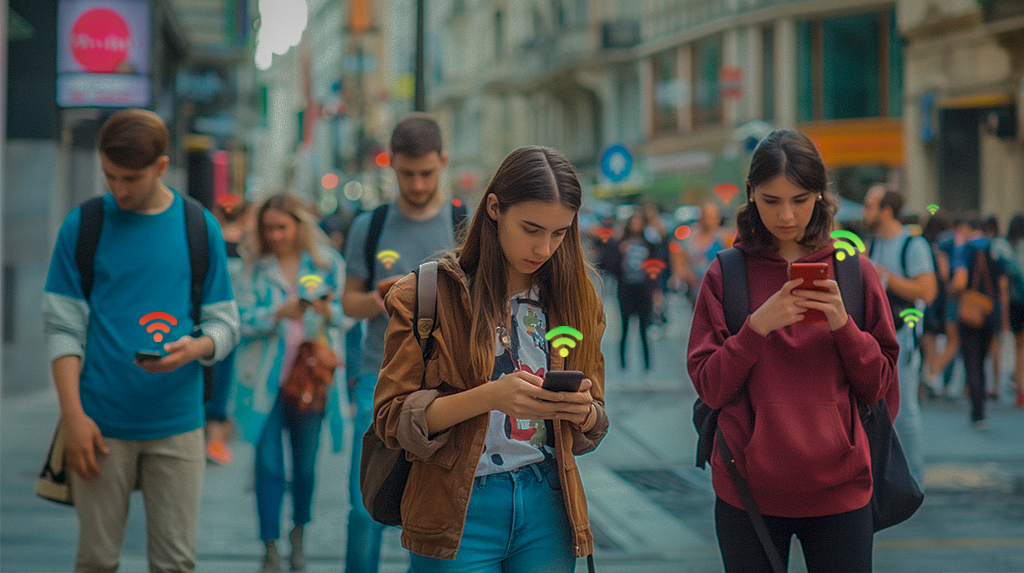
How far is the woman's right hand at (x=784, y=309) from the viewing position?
2.71m

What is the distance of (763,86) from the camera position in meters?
34.0

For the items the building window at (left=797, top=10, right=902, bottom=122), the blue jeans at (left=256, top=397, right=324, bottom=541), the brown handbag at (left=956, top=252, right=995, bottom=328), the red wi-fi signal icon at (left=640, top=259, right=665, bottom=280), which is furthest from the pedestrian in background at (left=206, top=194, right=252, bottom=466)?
the building window at (left=797, top=10, right=902, bottom=122)

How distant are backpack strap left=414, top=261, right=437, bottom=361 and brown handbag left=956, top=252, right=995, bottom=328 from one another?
919cm

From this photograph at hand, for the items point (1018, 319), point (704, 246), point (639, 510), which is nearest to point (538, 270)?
point (639, 510)

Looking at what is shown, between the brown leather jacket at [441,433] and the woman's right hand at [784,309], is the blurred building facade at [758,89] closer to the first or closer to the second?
the woman's right hand at [784,309]

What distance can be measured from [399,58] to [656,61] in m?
43.7

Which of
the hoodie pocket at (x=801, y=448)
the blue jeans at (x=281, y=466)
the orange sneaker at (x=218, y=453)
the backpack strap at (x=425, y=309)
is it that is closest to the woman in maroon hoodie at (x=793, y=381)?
the hoodie pocket at (x=801, y=448)

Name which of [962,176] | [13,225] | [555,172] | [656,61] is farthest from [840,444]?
[656,61]

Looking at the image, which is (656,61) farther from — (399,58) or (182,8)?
(399,58)

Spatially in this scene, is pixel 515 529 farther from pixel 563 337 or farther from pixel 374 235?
pixel 374 235

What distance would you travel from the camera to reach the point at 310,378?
577 centimetres

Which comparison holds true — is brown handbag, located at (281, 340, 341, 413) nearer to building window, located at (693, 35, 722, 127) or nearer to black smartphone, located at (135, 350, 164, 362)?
black smartphone, located at (135, 350, 164, 362)

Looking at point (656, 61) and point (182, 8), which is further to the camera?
point (656, 61)

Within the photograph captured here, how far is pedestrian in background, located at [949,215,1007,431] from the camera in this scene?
33.7 feet
